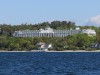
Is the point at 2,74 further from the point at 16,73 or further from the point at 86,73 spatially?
the point at 86,73

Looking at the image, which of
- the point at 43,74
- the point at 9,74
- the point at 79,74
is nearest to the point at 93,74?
the point at 79,74

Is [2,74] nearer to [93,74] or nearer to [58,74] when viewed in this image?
[58,74]

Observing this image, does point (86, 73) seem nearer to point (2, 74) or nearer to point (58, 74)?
point (58, 74)

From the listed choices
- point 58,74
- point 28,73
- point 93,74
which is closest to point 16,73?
point 28,73

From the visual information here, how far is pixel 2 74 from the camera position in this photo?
2233 inches

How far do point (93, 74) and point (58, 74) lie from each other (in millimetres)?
3847

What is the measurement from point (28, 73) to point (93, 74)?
24.4 feet

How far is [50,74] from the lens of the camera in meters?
57.2

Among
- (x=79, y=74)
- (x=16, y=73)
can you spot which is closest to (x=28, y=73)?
(x=16, y=73)

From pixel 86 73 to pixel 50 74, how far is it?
13.2ft

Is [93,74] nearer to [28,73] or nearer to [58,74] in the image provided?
[58,74]

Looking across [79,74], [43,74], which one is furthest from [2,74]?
[79,74]

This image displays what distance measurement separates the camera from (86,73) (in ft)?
190

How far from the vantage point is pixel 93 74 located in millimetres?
56281
